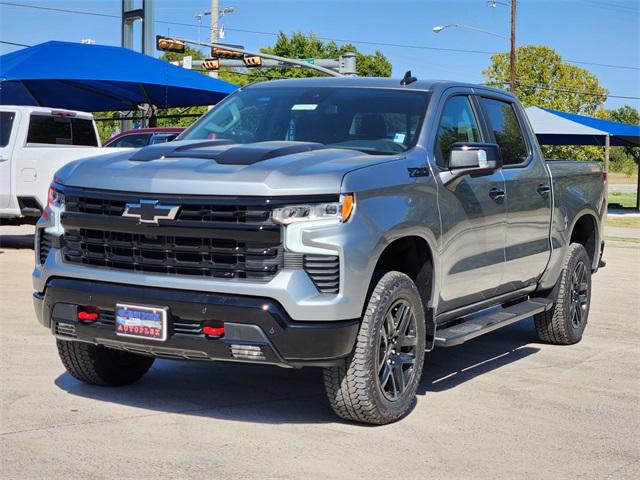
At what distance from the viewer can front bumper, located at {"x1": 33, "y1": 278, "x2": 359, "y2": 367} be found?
5.05 m

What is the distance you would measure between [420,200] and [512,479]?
179 centimetres

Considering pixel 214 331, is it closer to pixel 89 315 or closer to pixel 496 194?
pixel 89 315

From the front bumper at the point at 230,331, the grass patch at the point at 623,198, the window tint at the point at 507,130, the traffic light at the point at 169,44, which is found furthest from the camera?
the grass patch at the point at 623,198

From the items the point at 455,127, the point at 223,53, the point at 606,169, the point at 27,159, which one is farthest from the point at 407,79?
the point at 223,53

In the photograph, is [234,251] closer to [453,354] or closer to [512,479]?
[512,479]

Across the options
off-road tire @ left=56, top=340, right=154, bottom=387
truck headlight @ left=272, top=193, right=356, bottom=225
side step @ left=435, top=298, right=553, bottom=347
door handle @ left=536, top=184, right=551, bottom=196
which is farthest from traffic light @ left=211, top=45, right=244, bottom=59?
truck headlight @ left=272, top=193, right=356, bottom=225

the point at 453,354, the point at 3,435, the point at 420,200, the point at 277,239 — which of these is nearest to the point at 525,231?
the point at 453,354

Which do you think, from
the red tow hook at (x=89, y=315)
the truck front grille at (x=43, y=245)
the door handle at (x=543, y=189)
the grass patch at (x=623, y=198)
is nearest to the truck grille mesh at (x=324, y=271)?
the red tow hook at (x=89, y=315)

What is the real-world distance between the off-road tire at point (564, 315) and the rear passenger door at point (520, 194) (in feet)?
1.72

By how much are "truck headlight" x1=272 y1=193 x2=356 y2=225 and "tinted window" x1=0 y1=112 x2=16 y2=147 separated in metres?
10.7

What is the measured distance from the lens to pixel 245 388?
6.48 metres

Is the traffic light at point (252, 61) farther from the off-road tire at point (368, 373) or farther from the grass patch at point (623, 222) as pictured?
the off-road tire at point (368, 373)

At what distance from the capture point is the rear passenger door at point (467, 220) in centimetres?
627

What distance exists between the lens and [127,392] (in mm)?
6277
